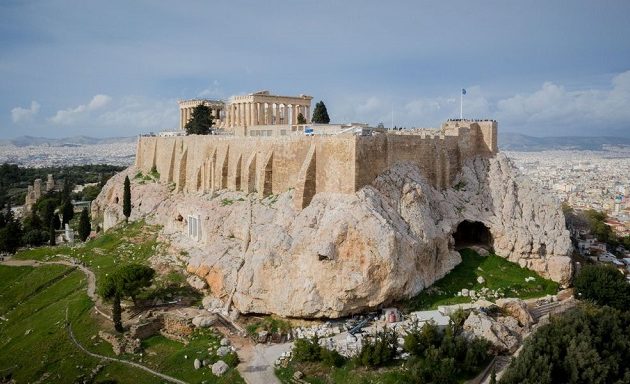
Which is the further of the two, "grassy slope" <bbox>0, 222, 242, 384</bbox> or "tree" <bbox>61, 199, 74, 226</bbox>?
"tree" <bbox>61, 199, 74, 226</bbox>

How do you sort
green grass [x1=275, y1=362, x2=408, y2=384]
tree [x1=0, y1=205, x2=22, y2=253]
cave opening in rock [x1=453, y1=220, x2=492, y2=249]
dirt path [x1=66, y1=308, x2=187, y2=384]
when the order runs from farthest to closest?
tree [x1=0, y1=205, x2=22, y2=253] < cave opening in rock [x1=453, y1=220, x2=492, y2=249] < dirt path [x1=66, y1=308, x2=187, y2=384] < green grass [x1=275, y1=362, x2=408, y2=384]

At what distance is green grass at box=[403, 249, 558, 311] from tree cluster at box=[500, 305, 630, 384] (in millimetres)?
5709

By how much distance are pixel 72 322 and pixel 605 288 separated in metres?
31.4

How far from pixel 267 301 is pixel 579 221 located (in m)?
35.0

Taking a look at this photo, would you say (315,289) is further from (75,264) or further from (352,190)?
(75,264)

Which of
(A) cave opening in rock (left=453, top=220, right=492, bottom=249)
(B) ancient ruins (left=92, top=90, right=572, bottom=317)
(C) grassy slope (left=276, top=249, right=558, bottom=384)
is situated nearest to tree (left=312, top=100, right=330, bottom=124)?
(B) ancient ruins (left=92, top=90, right=572, bottom=317)

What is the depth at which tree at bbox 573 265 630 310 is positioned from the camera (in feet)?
98.5

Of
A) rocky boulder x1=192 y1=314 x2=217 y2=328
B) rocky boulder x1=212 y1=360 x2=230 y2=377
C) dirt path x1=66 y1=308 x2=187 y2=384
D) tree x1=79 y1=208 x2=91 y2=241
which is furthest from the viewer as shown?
tree x1=79 y1=208 x2=91 y2=241

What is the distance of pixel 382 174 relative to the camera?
3183 centimetres

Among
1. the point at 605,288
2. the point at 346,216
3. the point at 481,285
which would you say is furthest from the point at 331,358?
the point at 605,288

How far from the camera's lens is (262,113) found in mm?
52406

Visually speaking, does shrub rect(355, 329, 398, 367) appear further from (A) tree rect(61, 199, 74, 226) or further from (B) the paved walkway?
(A) tree rect(61, 199, 74, 226)

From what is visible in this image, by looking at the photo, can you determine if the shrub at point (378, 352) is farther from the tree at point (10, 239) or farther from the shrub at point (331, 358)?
the tree at point (10, 239)

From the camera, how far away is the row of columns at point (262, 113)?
51875mm
